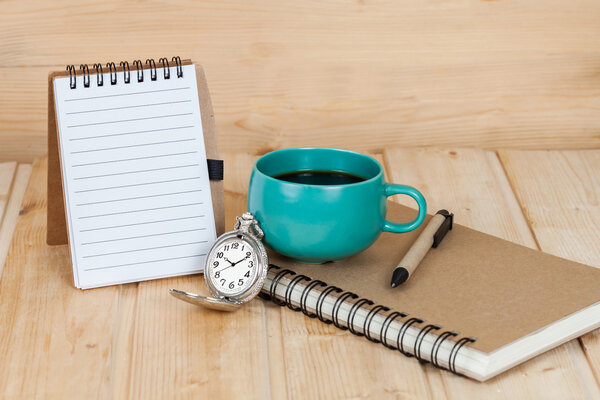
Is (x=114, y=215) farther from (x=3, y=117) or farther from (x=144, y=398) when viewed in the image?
(x=3, y=117)

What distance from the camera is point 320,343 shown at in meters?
0.72

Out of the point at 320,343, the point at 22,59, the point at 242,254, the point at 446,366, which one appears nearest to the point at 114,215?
the point at 242,254

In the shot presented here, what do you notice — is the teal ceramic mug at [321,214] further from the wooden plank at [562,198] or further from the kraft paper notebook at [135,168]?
the wooden plank at [562,198]

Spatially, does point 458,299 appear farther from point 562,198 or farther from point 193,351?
point 562,198

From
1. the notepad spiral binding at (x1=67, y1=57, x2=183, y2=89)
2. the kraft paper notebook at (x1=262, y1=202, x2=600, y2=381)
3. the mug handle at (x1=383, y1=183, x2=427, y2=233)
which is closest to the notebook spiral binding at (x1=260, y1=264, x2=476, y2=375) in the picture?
the kraft paper notebook at (x1=262, y1=202, x2=600, y2=381)

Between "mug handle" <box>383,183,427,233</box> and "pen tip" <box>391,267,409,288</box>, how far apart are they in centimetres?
6

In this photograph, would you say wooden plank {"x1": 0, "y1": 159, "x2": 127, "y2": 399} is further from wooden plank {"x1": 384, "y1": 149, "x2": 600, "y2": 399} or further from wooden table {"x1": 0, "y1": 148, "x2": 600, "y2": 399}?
wooden plank {"x1": 384, "y1": 149, "x2": 600, "y2": 399}

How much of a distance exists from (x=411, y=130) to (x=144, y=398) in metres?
0.79

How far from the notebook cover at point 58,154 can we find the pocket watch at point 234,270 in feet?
0.24

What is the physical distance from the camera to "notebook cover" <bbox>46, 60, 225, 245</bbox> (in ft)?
2.70

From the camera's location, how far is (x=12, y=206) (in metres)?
1.04

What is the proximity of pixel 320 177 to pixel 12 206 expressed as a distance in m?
0.48

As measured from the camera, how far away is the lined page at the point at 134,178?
0.80 metres

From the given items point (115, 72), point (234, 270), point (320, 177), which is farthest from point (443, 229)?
point (115, 72)
